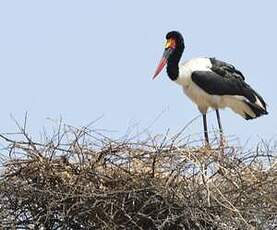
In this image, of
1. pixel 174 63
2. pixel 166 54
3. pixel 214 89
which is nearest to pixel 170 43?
pixel 166 54

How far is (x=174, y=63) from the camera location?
559 inches

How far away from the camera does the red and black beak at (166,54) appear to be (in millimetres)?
14211

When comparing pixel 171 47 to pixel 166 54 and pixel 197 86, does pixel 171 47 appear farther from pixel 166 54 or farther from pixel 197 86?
pixel 197 86

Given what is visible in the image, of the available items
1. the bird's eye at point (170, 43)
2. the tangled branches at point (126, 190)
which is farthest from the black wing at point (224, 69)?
the tangled branches at point (126, 190)

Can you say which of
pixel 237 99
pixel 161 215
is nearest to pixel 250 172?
pixel 161 215

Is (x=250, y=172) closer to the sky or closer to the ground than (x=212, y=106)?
closer to the ground

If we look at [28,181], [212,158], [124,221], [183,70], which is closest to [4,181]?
[28,181]

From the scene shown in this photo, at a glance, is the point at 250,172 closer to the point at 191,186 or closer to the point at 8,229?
the point at 191,186

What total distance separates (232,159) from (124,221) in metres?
0.99

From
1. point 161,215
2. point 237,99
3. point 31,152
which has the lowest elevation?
point 161,215

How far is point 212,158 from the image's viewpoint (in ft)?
33.7

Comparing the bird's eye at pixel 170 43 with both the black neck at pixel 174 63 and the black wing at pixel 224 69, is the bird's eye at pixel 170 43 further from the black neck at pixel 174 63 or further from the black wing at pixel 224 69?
the black wing at pixel 224 69

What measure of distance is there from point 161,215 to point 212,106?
14.1 feet

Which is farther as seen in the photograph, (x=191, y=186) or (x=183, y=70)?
(x=183, y=70)
